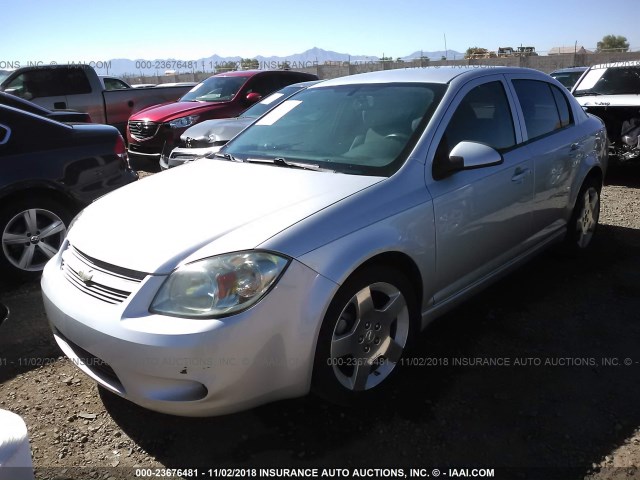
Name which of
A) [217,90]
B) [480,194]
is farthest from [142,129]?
[480,194]

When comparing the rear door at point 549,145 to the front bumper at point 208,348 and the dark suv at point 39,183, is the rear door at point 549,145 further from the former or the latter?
the dark suv at point 39,183

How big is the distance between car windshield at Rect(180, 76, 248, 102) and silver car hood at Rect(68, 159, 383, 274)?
659 cm

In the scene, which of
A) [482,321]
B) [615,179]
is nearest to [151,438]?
[482,321]

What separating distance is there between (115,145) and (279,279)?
336cm

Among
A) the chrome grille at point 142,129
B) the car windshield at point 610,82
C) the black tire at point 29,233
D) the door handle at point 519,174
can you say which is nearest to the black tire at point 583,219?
the door handle at point 519,174

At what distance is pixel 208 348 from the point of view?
2051mm

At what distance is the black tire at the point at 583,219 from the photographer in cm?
445

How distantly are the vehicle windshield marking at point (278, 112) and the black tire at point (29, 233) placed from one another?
1.94 meters

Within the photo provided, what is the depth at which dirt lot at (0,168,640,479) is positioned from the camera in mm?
2357

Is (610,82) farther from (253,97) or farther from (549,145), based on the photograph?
(253,97)

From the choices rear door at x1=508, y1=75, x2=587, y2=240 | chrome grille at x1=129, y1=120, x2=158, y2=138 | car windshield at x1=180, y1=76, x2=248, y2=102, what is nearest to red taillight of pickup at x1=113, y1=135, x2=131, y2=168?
rear door at x1=508, y1=75, x2=587, y2=240

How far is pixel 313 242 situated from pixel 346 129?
1.24m

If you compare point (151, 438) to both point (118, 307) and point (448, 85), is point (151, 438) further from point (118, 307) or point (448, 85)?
point (448, 85)

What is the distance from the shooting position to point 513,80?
3.81 m
